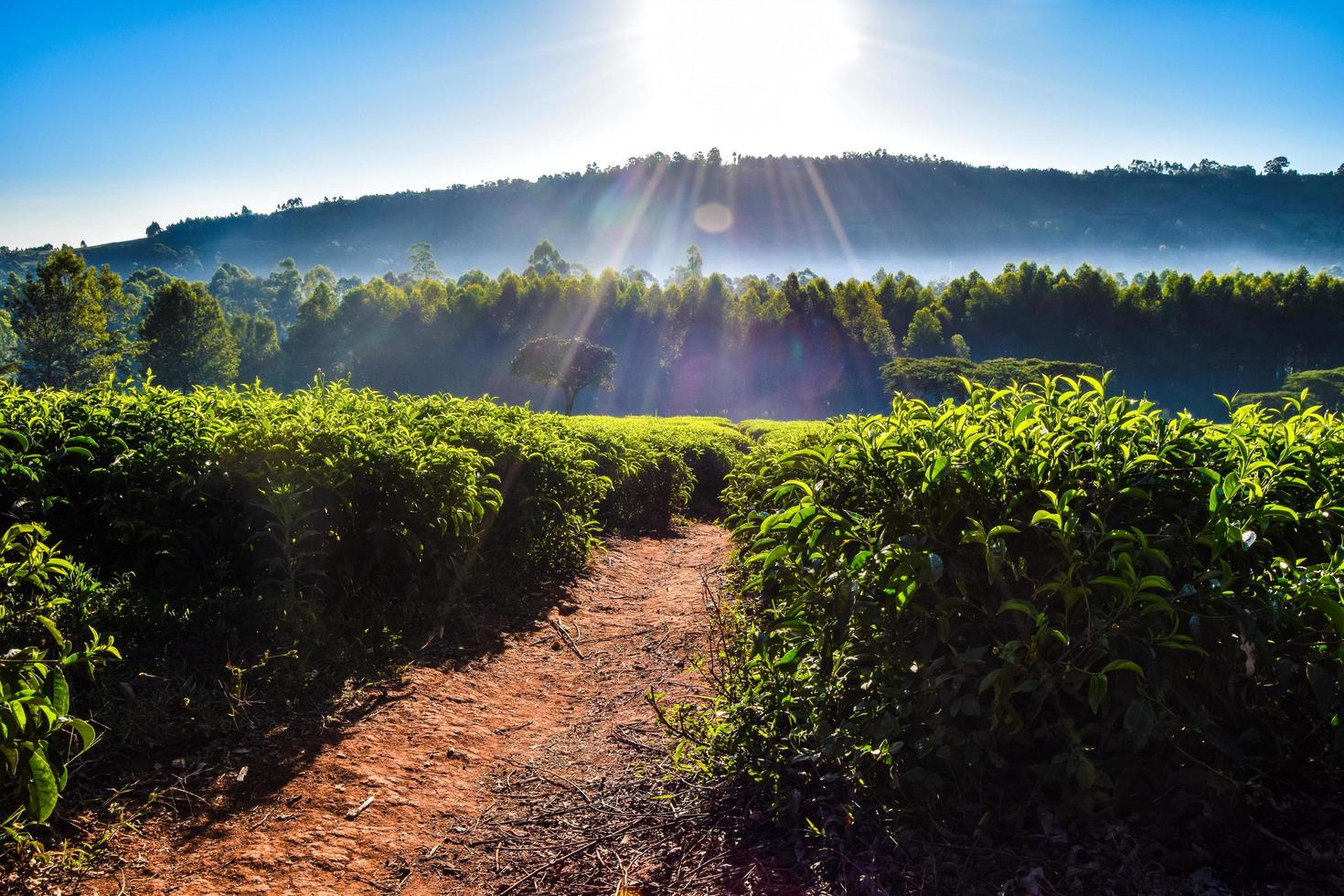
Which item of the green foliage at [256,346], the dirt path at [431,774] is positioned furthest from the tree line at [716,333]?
the dirt path at [431,774]

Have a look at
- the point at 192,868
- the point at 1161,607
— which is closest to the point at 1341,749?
the point at 1161,607

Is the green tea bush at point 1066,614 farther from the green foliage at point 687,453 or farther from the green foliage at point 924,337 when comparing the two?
the green foliage at point 924,337

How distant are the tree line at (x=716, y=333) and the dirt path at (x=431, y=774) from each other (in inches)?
1590

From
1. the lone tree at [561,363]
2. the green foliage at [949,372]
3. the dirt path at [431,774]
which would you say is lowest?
the green foliage at [949,372]

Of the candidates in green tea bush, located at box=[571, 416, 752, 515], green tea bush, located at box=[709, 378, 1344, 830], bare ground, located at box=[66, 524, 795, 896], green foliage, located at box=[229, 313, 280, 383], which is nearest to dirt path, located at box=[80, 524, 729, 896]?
bare ground, located at box=[66, 524, 795, 896]

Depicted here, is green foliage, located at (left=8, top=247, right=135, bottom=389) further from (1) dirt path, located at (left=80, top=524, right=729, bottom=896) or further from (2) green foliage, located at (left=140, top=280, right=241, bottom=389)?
(1) dirt path, located at (left=80, top=524, right=729, bottom=896)

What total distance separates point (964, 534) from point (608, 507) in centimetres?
670

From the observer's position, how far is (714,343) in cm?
7050

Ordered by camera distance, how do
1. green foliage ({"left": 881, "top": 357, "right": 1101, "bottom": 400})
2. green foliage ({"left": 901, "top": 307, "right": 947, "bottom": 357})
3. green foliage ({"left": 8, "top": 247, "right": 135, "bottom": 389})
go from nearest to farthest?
green foliage ({"left": 8, "top": 247, "right": 135, "bottom": 389})
green foliage ({"left": 881, "top": 357, "right": 1101, "bottom": 400})
green foliage ({"left": 901, "top": 307, "right": 947, "bottom": 357})

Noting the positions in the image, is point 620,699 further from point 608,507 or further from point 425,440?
point 608,507

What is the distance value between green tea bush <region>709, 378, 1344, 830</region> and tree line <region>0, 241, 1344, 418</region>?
4248 centimetres

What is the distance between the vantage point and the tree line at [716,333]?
148 feet

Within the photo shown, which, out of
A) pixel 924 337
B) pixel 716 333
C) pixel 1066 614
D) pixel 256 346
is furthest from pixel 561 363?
pixel 256 346

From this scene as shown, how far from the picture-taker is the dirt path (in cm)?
236
